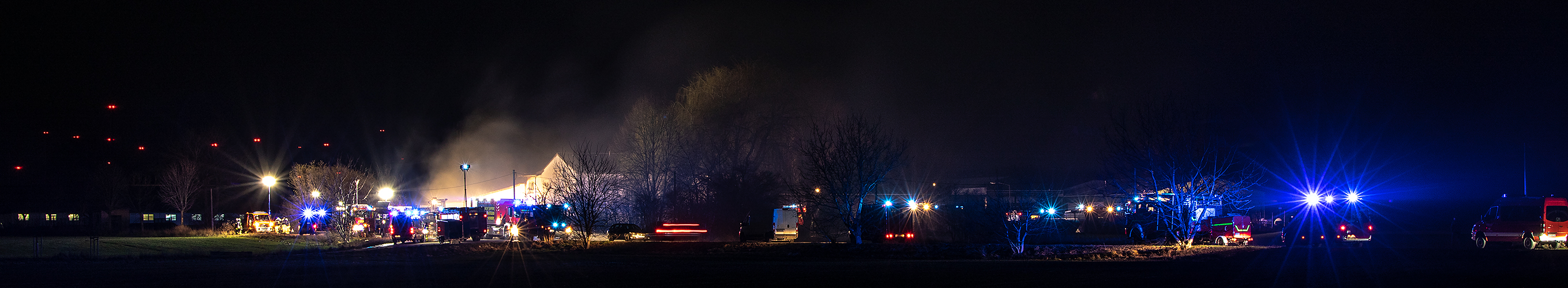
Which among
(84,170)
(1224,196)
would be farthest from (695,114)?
(84,170)

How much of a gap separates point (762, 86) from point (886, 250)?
19680 millimetres

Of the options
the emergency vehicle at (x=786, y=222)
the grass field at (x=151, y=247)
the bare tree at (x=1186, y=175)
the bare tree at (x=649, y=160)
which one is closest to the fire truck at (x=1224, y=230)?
the bare tree at (x=1186, y=175)

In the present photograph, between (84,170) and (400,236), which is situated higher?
(84,170)

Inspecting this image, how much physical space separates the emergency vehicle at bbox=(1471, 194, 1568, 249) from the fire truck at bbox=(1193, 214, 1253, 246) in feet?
19.0

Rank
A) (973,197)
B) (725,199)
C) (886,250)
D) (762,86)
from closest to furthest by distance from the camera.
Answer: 1. (886,250)
2. (973,197)
3. (725,199)
4. (762,86)

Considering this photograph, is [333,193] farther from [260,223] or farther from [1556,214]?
[1556,214]

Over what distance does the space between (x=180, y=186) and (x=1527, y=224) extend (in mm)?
64411

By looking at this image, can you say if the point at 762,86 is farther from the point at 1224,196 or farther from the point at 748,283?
the point at 748,283

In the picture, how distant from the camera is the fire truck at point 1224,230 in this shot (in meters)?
25.7

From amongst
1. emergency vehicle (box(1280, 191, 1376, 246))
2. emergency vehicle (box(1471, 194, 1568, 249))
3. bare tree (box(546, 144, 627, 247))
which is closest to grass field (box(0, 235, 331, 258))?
bare tree (box(546, 144, 627, 247))

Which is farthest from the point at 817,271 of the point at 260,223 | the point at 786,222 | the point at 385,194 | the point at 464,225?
the point at 385,194

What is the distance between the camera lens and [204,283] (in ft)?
45.3

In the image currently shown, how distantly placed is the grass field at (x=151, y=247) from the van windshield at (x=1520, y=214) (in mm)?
34429

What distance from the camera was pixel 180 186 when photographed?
52.4 m
